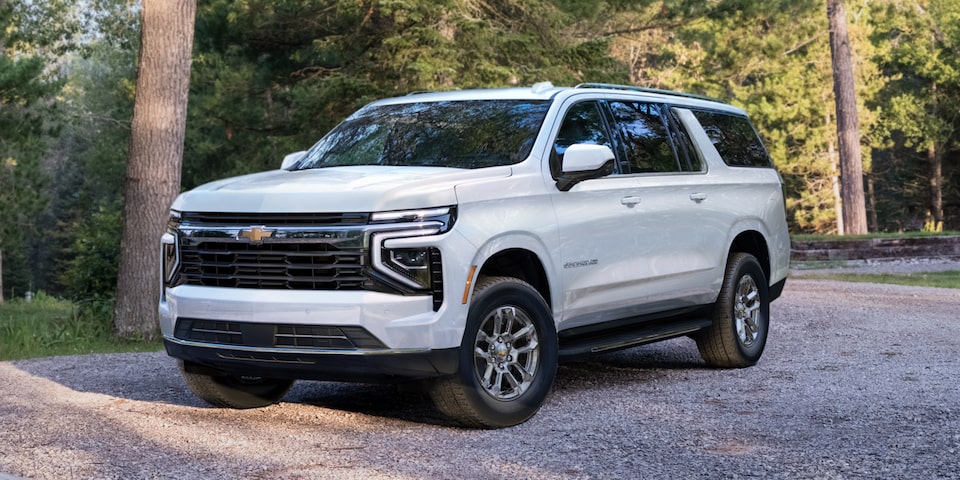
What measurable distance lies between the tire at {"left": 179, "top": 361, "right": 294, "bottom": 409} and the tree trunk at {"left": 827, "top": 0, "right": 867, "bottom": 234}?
77.0 ft

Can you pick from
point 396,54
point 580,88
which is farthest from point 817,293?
point 580,88

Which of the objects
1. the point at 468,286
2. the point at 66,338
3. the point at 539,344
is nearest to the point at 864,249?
the point at 66,338

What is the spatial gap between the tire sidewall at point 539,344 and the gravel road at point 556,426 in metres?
0.12

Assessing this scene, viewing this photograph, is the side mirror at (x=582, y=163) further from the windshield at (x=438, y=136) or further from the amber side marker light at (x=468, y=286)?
the amber side marker light at (x=468, y=286)

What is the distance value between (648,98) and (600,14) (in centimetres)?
1586


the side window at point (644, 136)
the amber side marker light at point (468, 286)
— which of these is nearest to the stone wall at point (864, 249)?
the side window at point (644, 136)

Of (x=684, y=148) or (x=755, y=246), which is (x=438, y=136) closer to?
(x=684, y=148)

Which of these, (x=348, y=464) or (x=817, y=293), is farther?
(x=817, y=293)

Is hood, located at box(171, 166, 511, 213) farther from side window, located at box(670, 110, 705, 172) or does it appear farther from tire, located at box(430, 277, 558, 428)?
side window, located at box(670, 110, 705, 172)

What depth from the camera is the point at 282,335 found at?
6.40m

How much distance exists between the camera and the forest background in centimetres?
2041

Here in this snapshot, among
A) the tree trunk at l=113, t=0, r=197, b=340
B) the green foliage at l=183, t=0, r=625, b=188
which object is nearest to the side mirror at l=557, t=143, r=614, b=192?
the tree trunk at l=113, t=0, r=197, b=340

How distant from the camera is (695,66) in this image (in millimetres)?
44219

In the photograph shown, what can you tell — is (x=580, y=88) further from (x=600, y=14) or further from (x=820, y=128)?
(x=820, y=128)
